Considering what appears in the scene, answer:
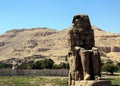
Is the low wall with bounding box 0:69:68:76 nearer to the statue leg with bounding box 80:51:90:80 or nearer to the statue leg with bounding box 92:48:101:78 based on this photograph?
the statue leg with bounding box 80:51:90:80

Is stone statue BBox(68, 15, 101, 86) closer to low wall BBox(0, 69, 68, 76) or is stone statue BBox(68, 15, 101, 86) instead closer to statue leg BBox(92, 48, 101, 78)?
statue leg BBox(92, 48, 101, 78)

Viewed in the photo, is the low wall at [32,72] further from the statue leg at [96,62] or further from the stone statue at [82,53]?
the statue leg at [96,62]

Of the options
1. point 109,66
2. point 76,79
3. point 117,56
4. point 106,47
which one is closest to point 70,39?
point 76,79

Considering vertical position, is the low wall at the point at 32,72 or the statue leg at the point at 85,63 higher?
the statue leg at the point at 85,63

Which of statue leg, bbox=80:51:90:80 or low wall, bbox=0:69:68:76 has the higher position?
statue leg, bbox=80:51:90:80

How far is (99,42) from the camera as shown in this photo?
647 ft

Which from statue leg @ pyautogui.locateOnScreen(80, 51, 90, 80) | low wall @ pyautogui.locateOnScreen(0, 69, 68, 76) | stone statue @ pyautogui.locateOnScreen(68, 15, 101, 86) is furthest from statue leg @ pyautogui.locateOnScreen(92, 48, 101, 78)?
low wall @ pyautogui.locateOnScreen(0, 69, 68, 76)

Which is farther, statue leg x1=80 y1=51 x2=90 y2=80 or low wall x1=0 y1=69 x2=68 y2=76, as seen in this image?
low wall x1=0 y1=69 x2=68 y2=76

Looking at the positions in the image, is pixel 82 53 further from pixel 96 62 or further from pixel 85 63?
pixel 96 62

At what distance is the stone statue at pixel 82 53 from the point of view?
573 inches

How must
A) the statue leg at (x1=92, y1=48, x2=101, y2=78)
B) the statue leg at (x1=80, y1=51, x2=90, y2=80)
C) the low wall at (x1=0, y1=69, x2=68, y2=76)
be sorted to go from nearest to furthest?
1. the statue leg at (x1=92, y1=48, x2=101, y2=78)
2. the statue leg at (x1=80, y1=51, x2=90, y2=80)
3. the low wall at (x1=0, y1=69, x2=68, y2=76)

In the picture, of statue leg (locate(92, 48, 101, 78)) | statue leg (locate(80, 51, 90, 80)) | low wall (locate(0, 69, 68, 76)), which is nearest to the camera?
statue leg (locate(92, 48, 101, 78))

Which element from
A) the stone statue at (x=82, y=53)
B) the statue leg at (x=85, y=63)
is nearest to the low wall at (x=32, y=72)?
the stone statue at (x=82, y=53)

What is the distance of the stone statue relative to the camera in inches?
573
